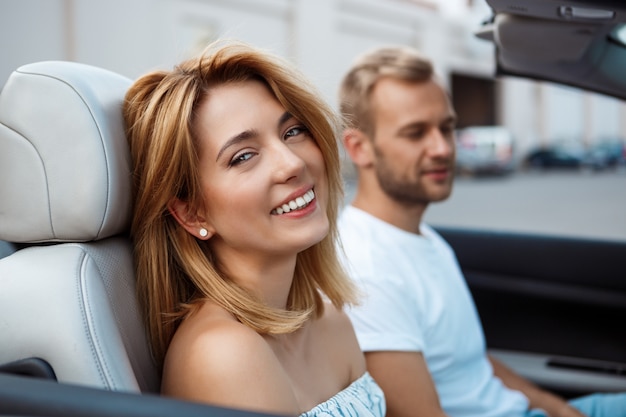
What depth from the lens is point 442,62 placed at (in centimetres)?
2230

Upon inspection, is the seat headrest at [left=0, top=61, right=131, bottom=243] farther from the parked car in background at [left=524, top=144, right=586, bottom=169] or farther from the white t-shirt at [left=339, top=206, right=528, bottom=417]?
the parked car in background at [left=524, top=144, right=586, bottom=169]

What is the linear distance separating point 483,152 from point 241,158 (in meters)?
19.5

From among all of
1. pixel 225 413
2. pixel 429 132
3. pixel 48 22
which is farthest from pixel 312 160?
pixel 48 22

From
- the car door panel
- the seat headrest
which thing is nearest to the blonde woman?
the seat headrest

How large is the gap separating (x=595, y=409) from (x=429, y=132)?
1.03m

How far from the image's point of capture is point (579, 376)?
2.54 meters

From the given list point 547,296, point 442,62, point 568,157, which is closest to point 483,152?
point 442,62

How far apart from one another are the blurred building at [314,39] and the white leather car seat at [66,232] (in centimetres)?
33

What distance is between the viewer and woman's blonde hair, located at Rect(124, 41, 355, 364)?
4.70 ft

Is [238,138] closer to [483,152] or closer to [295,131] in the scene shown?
[295,131]

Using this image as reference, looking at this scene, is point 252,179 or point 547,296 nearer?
point 252,179

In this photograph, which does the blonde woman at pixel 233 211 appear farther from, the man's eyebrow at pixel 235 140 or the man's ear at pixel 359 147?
the man's ear at pixel 359 147

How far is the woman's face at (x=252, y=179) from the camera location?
1.44 metres

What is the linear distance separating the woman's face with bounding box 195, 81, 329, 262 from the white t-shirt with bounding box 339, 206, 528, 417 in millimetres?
523
